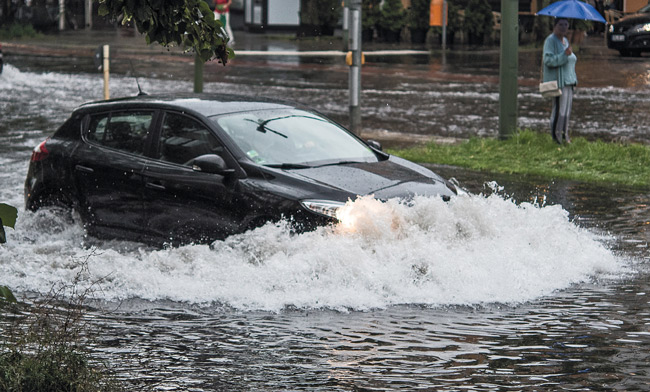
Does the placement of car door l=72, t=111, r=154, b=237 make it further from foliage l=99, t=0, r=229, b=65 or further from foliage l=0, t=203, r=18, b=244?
foliage l=0, t=203, r=18, b=244

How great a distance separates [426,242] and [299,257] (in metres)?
1.01

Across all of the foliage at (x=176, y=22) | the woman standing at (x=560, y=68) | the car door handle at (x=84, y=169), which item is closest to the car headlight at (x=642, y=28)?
the woman standing at (x=560, y=68)

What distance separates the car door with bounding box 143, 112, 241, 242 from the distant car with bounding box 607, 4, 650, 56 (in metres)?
26.8

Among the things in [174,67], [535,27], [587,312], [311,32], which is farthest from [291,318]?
[311,32]

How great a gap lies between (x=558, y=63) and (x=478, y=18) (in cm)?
2652

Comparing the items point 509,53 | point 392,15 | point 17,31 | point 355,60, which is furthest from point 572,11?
point 17,31

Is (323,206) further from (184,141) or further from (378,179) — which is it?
(184,141)

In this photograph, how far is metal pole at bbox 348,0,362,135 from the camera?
1562cm

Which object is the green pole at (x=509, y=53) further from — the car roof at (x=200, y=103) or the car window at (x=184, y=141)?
the car window at (x=184, y=141)

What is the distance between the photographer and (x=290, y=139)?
9.74 meters

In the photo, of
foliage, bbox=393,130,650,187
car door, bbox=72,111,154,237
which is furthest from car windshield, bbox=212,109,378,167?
foliage, bbox=393,130,650,187

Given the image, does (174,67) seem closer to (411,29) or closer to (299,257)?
(411,29)

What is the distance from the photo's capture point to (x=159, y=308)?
815 centimetres

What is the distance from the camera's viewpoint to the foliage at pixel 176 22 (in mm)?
6336
